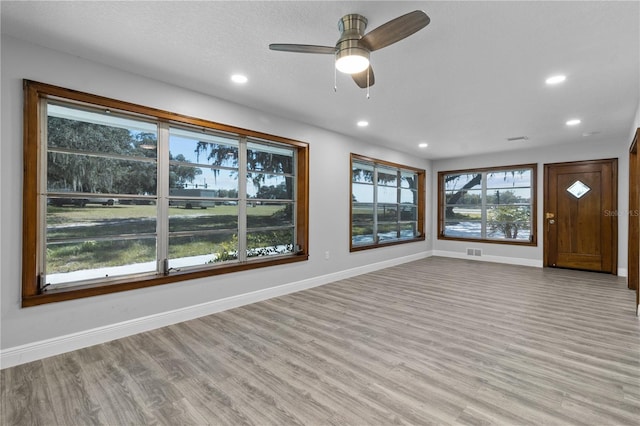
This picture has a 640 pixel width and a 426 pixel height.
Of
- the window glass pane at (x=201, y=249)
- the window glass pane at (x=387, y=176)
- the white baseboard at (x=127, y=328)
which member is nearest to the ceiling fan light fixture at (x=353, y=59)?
the window glass pane at (x=201, y=249)

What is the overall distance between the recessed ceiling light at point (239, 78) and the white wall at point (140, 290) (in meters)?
0.66

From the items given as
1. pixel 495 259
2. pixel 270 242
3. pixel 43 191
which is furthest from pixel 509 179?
pixel 43 191

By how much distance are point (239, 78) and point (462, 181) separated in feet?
22.1

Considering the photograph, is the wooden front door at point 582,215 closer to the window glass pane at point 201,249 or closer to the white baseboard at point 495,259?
the white baseboard at point 495,259

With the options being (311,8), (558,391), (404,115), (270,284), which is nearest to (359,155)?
(404,115)

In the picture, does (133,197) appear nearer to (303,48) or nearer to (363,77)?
(303,48)

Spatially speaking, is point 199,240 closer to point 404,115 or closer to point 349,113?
point 349,113

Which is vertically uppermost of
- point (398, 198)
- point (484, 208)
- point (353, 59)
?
point (353, 59)

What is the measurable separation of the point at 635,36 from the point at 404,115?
2417 millimetres

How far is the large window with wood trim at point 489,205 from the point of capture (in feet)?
23.1

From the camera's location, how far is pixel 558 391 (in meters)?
2.12

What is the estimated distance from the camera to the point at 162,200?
11.2 ft

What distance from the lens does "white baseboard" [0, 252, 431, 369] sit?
2.52 meters

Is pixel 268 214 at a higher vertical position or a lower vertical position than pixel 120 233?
higher
